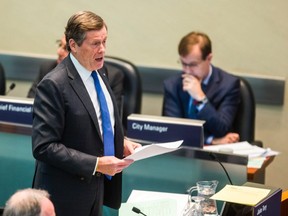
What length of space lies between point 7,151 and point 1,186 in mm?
194

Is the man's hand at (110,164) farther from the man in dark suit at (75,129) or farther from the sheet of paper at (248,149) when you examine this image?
the sheet of paper at (248,149)

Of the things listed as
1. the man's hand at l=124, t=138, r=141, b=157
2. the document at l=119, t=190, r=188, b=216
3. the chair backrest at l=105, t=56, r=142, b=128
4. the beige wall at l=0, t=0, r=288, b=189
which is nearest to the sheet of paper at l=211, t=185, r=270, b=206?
the document at l=119, t=190, r=188, b=216

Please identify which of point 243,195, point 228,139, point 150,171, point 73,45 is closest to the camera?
point 243,195

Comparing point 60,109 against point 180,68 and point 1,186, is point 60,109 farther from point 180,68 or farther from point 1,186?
point 180,68

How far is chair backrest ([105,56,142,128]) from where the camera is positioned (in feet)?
15.9

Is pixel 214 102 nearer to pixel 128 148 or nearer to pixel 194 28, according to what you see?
pixel 194 28

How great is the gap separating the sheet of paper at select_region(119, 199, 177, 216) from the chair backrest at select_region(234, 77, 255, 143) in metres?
1.61

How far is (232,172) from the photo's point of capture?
341 centimetres

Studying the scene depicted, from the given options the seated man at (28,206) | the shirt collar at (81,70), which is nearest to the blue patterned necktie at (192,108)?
the shirt collar at (81,70)

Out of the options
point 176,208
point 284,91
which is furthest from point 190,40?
point 176,208

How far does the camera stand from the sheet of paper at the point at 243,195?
262 cm

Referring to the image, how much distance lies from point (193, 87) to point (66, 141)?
71.8 inches

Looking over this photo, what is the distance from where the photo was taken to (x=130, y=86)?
4.86 metres

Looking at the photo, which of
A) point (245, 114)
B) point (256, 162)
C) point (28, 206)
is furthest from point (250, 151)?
point (28, 206)
